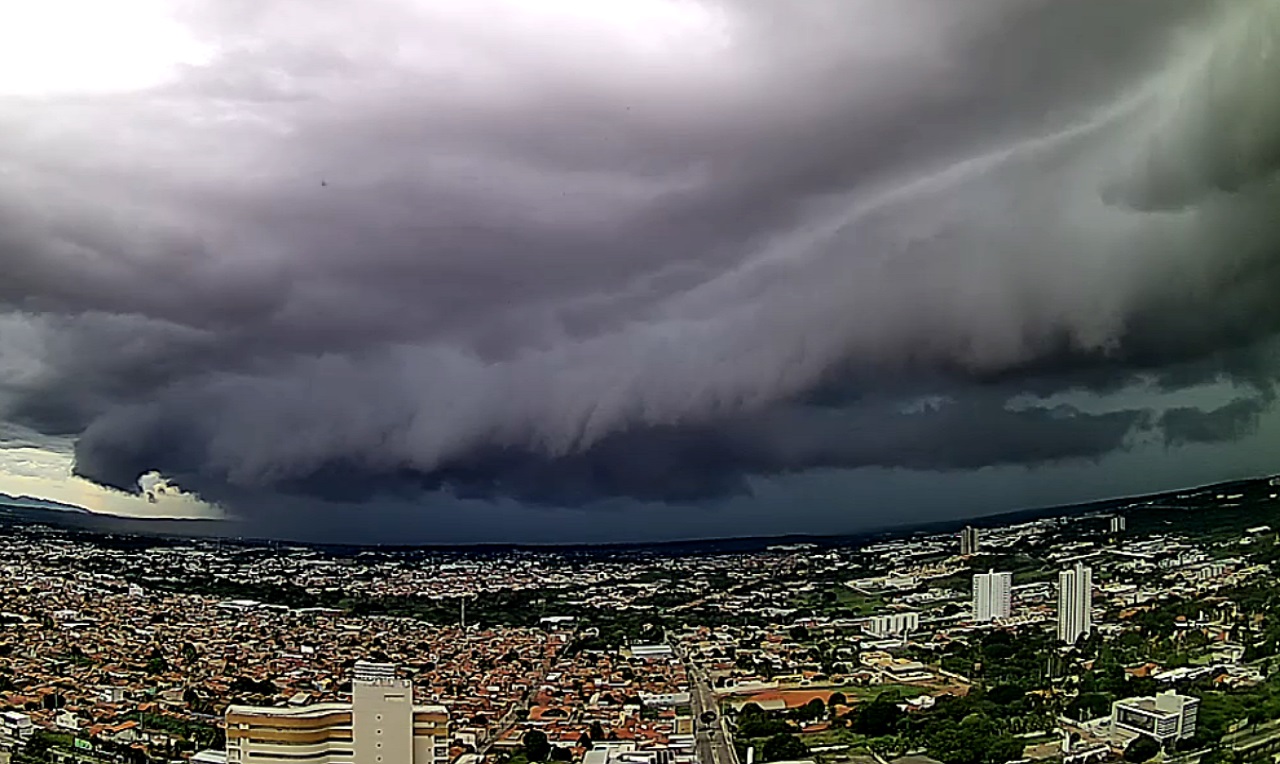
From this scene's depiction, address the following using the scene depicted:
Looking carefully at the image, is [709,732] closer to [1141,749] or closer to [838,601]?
[838,601]

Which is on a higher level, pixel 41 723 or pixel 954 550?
pixel 954 550

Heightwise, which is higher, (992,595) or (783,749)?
(992,595)

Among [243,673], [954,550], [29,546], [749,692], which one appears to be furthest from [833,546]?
[29,546]

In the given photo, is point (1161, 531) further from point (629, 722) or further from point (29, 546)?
point (29, 546)

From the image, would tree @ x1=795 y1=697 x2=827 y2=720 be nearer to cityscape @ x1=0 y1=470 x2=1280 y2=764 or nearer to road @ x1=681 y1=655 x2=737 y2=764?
cityscape @ x1=0 y1=470 x2=1280 y2=764

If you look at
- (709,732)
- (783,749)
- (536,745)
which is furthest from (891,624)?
(536,745)

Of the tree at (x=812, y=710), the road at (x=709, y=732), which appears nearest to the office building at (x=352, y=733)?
the road at (x=709, y=732)
